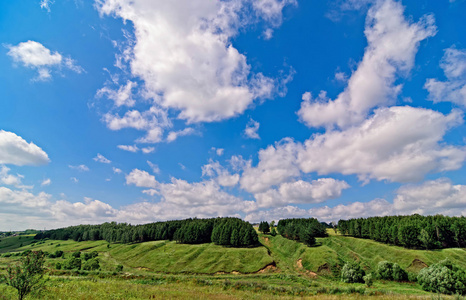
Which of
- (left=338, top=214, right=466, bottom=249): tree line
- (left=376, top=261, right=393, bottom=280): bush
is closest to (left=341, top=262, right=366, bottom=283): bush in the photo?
(left=376, top=261, right=393, bottom=280): bush

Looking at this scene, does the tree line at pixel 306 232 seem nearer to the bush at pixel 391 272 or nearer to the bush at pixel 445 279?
the bush at pixel 391 272

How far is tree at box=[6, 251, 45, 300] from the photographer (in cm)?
1788

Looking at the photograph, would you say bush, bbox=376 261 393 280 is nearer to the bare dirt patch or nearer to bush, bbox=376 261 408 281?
bush, bbox=376 261 408 281

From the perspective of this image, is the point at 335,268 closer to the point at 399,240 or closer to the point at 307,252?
the point at 307,252

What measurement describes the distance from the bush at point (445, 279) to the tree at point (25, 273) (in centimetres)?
6711

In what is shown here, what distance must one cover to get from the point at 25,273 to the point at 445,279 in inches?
2804

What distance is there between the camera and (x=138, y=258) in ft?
360

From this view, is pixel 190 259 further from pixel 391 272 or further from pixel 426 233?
pixel 426 233

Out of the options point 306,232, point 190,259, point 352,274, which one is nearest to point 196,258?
point 190,259

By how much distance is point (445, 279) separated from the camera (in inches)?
1863

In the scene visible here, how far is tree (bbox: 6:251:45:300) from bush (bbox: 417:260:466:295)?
67106mm

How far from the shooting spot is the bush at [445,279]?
151 ft

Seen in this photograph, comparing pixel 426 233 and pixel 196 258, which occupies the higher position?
pixel 426 233

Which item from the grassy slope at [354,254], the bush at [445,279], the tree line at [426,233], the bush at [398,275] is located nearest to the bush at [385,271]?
the bush at [398,275]
